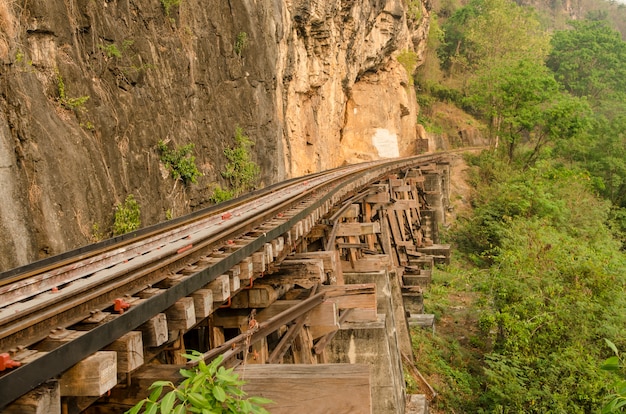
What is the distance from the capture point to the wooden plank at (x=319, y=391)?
8.50 ft

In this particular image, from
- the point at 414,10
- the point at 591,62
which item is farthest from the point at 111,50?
the point at 591,62

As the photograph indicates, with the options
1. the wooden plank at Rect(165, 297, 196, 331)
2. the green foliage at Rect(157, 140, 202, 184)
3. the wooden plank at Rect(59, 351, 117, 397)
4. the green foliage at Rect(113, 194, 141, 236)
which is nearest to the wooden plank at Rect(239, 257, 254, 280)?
the wooden plank at Rect(165, 297, 196, 331)

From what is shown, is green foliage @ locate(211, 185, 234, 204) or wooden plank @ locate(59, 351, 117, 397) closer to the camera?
wooden plank @ locate(59, 351, 117, 397)

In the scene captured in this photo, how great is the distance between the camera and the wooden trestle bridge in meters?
2.31

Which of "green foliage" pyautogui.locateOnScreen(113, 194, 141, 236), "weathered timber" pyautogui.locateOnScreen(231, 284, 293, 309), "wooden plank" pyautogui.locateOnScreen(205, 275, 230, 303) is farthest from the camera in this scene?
"green foliage" pyautogui.locateOnScreen(113, 194, 141, 236)

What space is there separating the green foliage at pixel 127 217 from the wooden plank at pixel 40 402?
26.0 feet

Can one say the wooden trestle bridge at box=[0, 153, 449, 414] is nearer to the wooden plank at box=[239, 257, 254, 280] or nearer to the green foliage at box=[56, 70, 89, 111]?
the wooden plank at box=[239, 257, 254, 280]

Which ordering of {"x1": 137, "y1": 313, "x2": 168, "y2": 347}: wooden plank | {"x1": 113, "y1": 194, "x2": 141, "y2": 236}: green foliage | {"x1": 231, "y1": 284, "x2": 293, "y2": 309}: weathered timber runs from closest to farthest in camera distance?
1. {"x1": 137, "y1": 313, "x2": 168, "y2": 347}: wooden plank
2. {"x1": 231, "y1": 284, "x2": 293, "y2": 309}: weathered timber
3. {"x1": 113, "y1": 194, "x2": 141, "y2": 236}: green foliage

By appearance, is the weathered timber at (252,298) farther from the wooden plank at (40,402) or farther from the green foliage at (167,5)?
the green foliage at (167,5)

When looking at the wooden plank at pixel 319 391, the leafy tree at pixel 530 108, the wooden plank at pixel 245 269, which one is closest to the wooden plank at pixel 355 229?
the wooden plank at pixel 245 269

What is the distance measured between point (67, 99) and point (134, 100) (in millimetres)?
2030

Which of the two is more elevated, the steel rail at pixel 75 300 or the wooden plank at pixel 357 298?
the steel rail at pixel 75 300

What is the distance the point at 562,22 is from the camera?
83.9 m

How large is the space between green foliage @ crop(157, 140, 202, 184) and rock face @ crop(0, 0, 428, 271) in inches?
7.4
